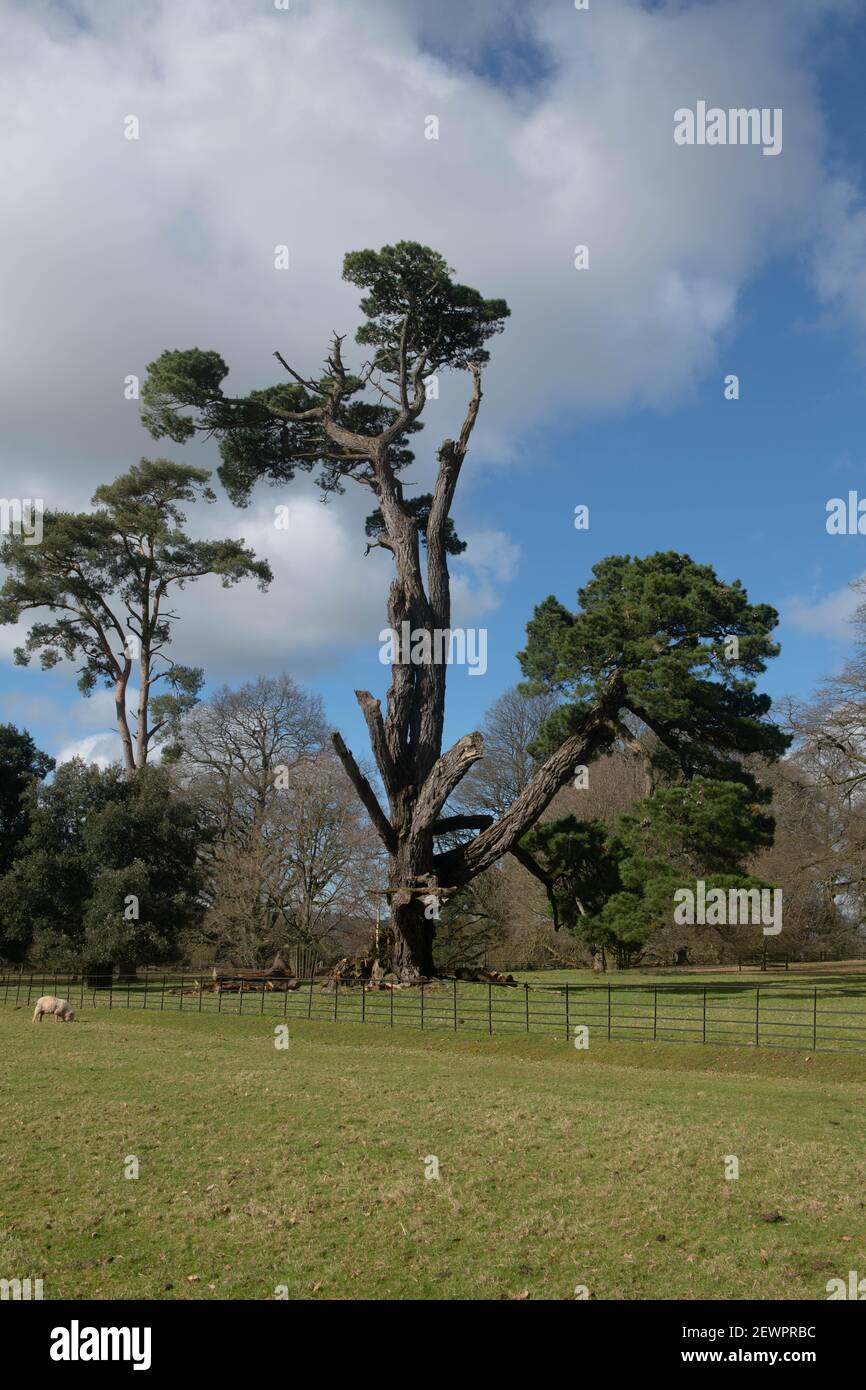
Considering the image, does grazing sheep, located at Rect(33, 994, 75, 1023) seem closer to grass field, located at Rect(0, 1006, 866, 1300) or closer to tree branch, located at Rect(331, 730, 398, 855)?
tree branch, located at Rect(331, 730, 398, 855)

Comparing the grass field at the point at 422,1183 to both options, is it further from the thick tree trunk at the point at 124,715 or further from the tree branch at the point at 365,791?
the thick tree trunk at the point at 124,715

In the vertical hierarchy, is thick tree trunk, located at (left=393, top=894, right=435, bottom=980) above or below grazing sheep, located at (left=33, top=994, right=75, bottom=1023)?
above

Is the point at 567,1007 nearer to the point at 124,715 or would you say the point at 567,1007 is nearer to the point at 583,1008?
the point at 583,1008

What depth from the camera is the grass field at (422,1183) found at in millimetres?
6750

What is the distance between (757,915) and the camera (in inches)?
1027

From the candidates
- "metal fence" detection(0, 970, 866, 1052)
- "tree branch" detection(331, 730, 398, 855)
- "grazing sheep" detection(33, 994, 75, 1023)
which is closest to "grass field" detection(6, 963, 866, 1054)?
"metal fence" detection(0, 970, 866, 1052)

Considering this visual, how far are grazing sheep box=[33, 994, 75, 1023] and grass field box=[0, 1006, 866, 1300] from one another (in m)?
9.71

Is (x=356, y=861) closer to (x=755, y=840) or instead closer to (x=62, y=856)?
(x=62, y=856)

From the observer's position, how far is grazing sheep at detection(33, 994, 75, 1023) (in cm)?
2525

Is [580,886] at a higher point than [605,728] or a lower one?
lower

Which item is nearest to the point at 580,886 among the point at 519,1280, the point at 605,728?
the point at 605,728

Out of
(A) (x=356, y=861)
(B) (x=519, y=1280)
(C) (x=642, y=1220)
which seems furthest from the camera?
(A) (x=356, y=861)

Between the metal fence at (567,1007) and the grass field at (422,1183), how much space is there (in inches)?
136

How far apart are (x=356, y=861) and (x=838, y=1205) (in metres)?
35.4
